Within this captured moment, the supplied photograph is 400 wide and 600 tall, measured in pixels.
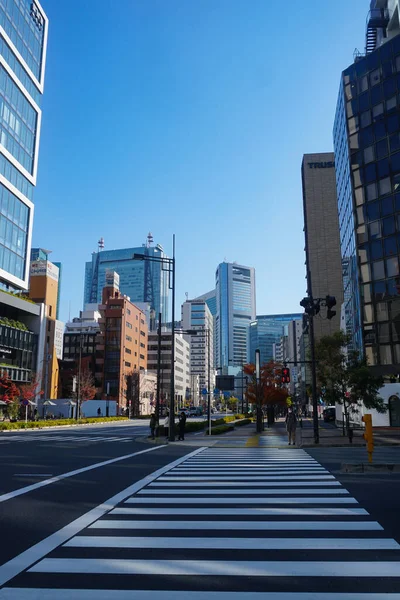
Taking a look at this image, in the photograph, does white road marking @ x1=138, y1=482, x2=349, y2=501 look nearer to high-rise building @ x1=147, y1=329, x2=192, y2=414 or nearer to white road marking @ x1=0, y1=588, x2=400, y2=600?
white road marking @ x1=0, y1=588, x2=400, y2=600

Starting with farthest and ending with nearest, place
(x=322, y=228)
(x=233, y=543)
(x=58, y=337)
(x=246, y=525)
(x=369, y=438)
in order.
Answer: (x=322, y=228) < (x=58, y=337) < (x=369, y=438) < (x=246, y=525) < (x=233, y=543)

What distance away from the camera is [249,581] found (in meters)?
4.87

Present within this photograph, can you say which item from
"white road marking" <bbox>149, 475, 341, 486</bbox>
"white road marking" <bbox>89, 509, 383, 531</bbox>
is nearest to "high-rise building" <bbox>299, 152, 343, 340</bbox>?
"white road marking" <bbox>149, 475, 341, 486</bbox>

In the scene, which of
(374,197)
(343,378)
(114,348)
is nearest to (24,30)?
(374,197)

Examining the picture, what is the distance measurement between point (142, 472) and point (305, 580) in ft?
29.7

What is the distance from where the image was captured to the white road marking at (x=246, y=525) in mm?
6984

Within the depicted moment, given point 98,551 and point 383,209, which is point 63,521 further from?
point 383,209

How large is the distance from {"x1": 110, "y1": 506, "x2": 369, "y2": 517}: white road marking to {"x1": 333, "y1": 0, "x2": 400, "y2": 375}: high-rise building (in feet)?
118

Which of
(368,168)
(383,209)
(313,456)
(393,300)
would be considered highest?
(368,168)

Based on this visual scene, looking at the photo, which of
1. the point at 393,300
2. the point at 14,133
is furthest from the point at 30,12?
the point at 393,300

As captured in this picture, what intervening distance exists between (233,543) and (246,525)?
3.41ft

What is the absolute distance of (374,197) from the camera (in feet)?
147

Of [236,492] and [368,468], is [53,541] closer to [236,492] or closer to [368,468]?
[236,492]

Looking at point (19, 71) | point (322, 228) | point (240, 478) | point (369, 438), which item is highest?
point (322, 228)
